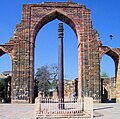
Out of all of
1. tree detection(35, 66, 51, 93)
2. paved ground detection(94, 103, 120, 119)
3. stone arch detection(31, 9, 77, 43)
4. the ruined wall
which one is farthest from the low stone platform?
tree detection(35, 66, 51, 93)

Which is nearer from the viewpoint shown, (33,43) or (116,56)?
(33,43)

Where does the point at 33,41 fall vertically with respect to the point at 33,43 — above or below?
above

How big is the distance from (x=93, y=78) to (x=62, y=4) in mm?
6543

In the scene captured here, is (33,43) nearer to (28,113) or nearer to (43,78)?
(28,113)

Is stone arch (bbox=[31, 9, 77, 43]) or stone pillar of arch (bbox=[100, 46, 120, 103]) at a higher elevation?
stone arch (bbox=[31, 9, 77, 43])

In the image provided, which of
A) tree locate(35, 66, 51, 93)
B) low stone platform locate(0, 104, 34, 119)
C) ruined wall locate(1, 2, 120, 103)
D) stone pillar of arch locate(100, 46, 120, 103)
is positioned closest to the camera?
low stone platform locate(0, 104, 34, 119)

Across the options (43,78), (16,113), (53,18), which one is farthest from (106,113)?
(43,78)

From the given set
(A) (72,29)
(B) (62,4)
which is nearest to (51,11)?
(B) (62,4)

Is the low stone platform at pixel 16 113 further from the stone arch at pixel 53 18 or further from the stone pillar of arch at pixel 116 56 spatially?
the stone pillar of arch at pixel 116 56

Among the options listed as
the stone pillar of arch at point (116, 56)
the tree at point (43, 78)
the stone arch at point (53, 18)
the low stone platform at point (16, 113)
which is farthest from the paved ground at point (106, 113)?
the tree at point (43, 78)

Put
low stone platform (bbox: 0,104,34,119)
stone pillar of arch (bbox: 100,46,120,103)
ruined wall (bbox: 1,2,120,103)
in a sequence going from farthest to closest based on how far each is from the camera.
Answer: stone pillar of arch (bbox: 100,46,120,103) < ruined wall (bbox: 1,2,120,103) < low stone platform (bbox: 0,104,34,119)

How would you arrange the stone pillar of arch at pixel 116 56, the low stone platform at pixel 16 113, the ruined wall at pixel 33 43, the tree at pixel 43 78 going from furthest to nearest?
the tree at pixel 43 78
the stone pillar of arch at pixel 116 56
the ruined wall at pixel 33 43
the low stone platform at pixel 16 113

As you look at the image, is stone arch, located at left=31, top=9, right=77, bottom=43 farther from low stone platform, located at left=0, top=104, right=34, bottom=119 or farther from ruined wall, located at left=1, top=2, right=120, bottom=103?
low stone platform, located at left=0, top=104, right=34, bottom=119

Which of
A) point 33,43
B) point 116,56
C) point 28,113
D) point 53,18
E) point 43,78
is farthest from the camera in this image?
point 43,78
